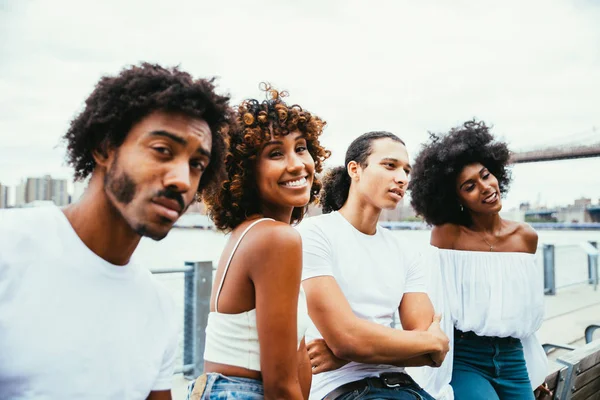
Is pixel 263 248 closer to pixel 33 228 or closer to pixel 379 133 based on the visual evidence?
pixel 33 228

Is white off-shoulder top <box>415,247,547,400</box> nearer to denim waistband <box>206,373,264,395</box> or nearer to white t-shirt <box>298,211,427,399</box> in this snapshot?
white t-shirt <box>298,211,427,399</box>

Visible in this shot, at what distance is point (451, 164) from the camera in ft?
10.5

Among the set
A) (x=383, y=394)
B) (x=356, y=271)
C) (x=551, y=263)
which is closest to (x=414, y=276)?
(x=356, y=271)

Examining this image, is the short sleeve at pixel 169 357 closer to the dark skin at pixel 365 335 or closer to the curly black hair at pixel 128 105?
the curly black hair at pixel 128 105

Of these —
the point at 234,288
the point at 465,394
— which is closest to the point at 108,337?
the point at 234,288

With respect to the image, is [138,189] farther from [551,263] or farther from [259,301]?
[551,263]

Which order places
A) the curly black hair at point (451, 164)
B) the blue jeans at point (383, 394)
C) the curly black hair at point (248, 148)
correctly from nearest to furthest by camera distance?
1. the curly black hair at point (248, 148)
2. the blue jeans at point (383, 394)
3. the curly black hair at point (451, 164)

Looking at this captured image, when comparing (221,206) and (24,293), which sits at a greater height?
(221,206)

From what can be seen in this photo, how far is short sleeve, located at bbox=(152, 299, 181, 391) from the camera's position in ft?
4.74

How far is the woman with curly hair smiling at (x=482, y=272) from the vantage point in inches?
107

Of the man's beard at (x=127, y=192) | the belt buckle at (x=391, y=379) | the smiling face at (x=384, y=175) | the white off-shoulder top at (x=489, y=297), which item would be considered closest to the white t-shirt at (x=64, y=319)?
the man's beard at (x=127, y=192)

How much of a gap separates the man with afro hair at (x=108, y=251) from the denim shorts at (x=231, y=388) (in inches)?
6.4

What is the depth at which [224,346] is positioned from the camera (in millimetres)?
1647

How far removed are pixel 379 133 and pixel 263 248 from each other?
4.61 feet
